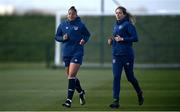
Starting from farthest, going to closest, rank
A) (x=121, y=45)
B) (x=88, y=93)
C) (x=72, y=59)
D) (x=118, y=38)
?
1. (x=88, y=93)
2. (x=72, y=59)
3. (x=121, y=45)
4. (x=118, y=38)

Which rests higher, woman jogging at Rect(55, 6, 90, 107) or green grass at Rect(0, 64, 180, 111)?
woman jogging at Rect(55, 6, 90, 107)

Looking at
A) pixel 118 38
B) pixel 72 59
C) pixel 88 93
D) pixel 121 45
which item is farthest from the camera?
pixel 88 93

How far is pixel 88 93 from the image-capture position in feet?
55.8

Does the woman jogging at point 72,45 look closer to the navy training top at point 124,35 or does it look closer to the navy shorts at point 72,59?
the navy shorts at point 72,59

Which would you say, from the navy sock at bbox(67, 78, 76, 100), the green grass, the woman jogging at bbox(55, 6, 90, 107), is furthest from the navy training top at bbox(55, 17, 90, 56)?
the green grass

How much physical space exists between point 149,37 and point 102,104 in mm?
16310

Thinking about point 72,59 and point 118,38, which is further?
point 72,59

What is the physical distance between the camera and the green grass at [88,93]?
1378cm

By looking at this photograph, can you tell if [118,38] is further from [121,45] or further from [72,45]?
[72,45]

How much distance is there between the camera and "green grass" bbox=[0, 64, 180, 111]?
45.2 feet

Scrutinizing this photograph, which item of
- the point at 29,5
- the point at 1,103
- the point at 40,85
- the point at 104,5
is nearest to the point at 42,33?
the point at 29,5

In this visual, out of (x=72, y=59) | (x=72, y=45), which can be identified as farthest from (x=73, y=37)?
(x=72, y=59)

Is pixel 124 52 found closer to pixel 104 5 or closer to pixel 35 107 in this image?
pixel 35 107

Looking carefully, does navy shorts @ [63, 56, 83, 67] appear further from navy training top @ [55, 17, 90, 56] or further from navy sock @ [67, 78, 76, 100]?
navy sock @ [67, 78, 76, 100]
